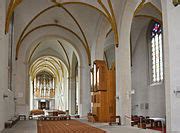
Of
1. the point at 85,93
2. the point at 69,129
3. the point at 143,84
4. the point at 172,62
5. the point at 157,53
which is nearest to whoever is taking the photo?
the point at 172,62

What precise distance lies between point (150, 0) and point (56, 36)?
944 cm

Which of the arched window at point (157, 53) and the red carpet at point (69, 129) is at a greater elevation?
the arched window at point (157, 53)

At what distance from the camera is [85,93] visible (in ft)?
70.7

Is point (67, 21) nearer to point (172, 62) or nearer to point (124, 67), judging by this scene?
point (124, 67)

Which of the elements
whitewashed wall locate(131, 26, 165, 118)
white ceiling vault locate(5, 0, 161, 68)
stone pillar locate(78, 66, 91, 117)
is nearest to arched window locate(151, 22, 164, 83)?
whitewashed wall locate(131, 26, 165, 118)

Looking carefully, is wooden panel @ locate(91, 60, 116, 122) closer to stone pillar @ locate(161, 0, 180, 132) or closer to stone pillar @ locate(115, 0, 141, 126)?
stone pillar @ locate(115, 0, 141, 126)

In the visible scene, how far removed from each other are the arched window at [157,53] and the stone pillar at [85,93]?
4.81 meters

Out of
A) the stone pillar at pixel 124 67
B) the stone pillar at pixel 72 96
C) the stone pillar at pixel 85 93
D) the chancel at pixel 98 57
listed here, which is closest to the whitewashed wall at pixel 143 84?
the chancel at pixel 98 57

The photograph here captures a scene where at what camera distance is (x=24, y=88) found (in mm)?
20641

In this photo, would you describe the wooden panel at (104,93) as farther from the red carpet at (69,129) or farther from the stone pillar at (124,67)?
the red carpet at (69,129)

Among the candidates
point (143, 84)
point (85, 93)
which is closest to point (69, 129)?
point (85, 93)

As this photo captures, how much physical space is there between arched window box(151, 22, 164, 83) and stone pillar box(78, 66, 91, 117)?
481 cm

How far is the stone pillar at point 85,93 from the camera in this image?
21.5 m

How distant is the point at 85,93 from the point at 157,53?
6095mm
